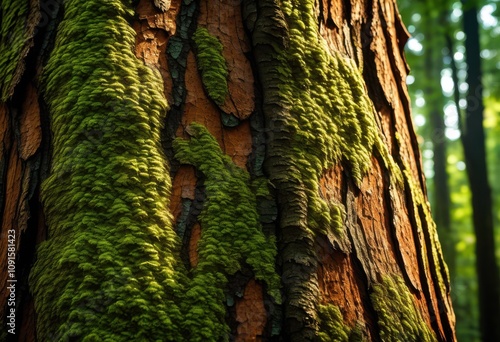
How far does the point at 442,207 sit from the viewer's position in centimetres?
1243

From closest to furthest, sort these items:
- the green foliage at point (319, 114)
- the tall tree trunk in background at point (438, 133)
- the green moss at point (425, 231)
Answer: the green foliage at point (319, 114)
the green moss at point (425, 231)
the tall tree trunk in background at point (438, 133)

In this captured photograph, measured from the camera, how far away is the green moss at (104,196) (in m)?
1.33

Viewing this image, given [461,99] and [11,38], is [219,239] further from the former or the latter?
[461,99]

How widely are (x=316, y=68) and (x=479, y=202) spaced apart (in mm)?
6593

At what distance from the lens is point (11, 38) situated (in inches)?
69.5

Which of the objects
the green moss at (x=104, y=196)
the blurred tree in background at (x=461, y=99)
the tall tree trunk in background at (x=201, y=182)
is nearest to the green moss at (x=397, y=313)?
the tall tree trunk in background at (x=201, y=182)

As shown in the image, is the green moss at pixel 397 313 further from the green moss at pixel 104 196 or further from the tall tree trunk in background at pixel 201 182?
the green moss at pixel 104 196

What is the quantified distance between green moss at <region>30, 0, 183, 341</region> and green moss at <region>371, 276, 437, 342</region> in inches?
26.1

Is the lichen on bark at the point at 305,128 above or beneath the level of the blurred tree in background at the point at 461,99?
beneath

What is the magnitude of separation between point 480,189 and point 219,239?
701cm

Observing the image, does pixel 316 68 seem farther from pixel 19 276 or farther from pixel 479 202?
pixel 479 202

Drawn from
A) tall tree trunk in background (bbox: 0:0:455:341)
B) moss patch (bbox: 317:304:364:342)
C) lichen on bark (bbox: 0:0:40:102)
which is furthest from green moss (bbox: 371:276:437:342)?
lichen on bark (bbox: 0:0:40:102)

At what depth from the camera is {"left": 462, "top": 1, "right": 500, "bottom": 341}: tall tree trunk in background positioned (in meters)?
6.96

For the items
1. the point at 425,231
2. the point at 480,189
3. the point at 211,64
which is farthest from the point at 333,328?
the point at 480,189
